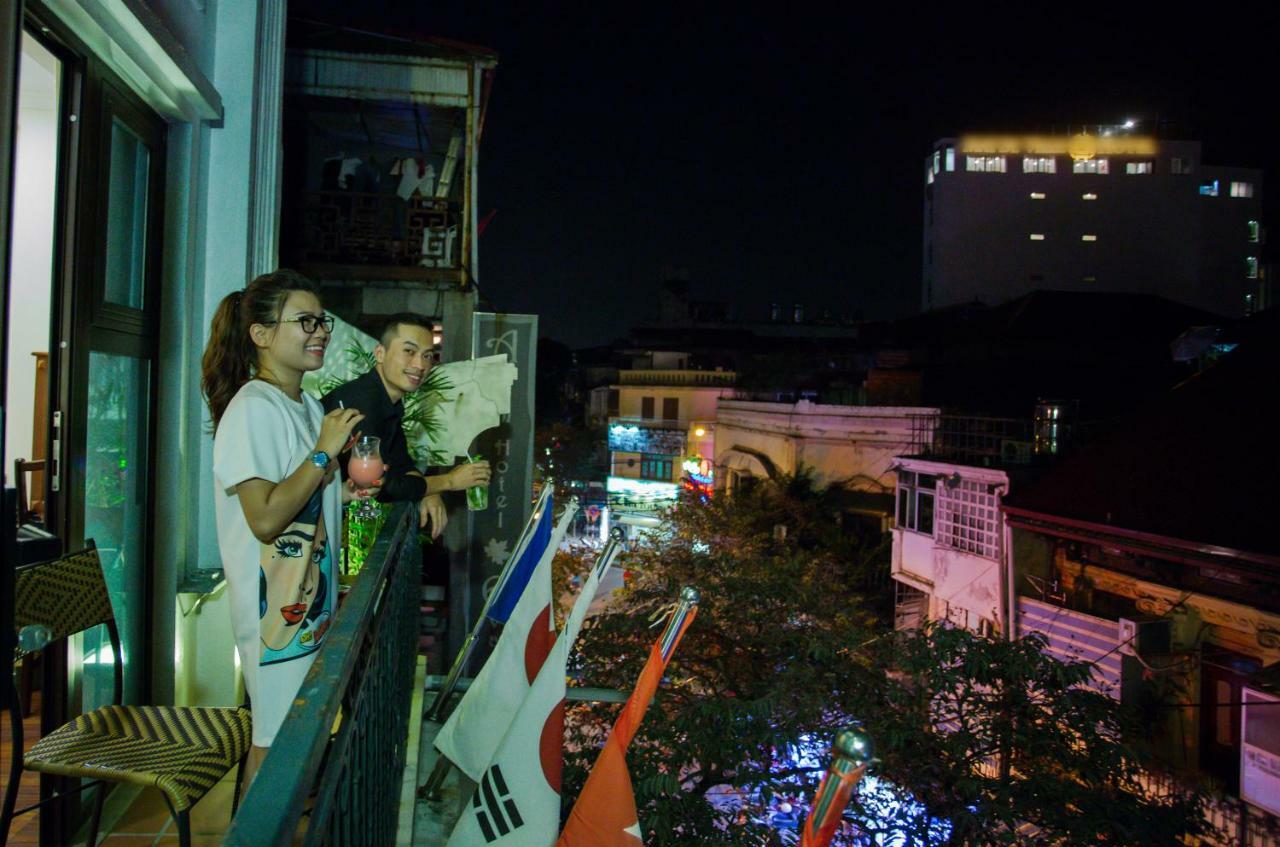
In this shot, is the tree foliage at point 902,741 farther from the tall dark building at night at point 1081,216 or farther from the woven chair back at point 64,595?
the tall dark building at night at point 1081,216

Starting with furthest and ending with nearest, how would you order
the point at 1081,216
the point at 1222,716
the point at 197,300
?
the point at 1081,216
the point at 1222,716
the point at 197,300

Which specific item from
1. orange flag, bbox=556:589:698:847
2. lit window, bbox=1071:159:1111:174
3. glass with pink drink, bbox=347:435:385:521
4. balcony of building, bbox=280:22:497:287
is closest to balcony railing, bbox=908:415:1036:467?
balcony of building, bbox=280:22:497:287

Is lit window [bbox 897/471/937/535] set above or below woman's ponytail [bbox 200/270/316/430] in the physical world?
below

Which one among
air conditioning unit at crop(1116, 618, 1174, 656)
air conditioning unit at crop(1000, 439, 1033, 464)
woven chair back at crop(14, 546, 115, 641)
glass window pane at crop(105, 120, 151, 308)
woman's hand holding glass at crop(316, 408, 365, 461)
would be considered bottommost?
air conditioning unit at crop(1116, 618, 1174, 656)

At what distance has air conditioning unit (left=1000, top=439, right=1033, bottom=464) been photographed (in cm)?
1495

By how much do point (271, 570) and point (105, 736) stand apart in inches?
34.6

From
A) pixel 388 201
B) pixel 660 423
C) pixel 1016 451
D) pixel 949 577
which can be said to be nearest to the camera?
pixel 388 201

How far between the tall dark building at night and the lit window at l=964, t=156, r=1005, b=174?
0.16 feet

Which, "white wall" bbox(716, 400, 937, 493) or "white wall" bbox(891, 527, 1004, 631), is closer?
"white wall" bbox(891, 527, 1004, 631)

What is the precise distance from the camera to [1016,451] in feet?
49.2

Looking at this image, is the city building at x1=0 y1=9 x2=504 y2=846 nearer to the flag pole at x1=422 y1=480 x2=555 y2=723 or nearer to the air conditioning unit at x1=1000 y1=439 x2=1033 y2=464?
the flag pole at x1=422 y1=480 x2=555 y2=723

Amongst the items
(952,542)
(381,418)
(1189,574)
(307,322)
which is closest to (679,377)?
(952,542)

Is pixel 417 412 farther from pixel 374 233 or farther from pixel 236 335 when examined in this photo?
pixel 374 233

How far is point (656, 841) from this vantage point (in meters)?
5.16
